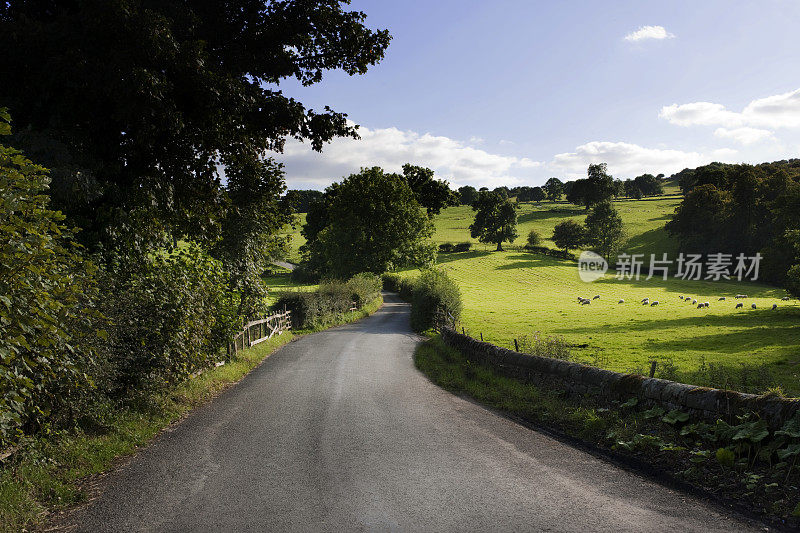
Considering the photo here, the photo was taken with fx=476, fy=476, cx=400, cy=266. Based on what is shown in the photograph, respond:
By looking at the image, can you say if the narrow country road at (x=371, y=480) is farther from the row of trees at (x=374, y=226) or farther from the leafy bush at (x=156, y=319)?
the row of trees at (x=374, y=226)

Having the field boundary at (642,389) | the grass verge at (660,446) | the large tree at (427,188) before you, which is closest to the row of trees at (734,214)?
the large tree at (427,188)

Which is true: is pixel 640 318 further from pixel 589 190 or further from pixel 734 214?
pixel 589 190

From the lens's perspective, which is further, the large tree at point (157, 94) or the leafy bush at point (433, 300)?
the leafy bush at point (433, 300)

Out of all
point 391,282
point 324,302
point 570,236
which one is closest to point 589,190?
point 570,236

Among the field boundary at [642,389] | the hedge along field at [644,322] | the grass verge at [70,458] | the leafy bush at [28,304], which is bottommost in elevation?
the hedge along field at [644,322]

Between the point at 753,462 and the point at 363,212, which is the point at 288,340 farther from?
the point at 363,212

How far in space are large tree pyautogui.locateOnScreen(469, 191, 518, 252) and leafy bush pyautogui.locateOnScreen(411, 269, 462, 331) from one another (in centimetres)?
6763

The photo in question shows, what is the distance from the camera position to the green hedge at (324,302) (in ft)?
104

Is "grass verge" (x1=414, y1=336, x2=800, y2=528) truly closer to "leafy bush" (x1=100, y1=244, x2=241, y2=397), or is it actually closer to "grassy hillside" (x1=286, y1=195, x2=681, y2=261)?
"leafy bush" (x1=100, y1=244, x2=241, y2=397)

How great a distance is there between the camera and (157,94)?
1032 cm

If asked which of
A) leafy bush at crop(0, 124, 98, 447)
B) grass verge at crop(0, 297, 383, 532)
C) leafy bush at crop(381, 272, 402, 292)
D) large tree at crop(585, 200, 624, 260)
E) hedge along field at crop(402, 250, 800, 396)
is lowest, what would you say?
leafy bush at crop(381, 272, 402, 292)

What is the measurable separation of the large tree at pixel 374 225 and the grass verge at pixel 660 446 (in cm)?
3933

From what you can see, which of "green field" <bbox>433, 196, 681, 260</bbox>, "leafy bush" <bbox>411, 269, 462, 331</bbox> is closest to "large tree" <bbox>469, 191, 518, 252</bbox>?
"green field" <bbox>433, 196, 681, 260</bbox>

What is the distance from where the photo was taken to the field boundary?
6.84 meters
